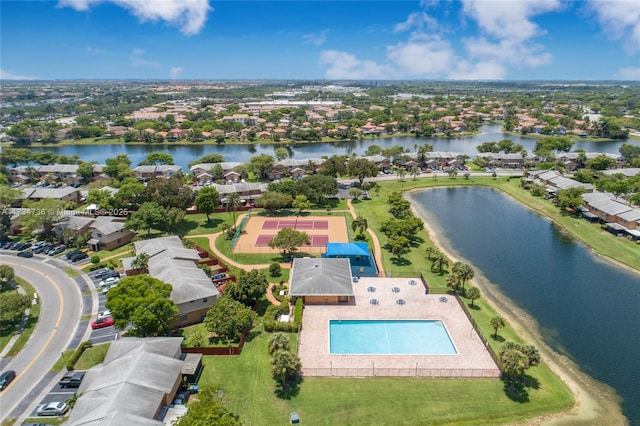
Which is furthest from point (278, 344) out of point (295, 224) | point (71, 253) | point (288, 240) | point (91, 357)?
point (71, 253)

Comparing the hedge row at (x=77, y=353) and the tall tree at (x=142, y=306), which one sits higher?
the tall tree at (x=142, y=306)

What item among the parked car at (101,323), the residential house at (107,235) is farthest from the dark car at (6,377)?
the residential house at (107,235)

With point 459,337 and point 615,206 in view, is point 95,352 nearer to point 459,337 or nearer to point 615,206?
point 459,337

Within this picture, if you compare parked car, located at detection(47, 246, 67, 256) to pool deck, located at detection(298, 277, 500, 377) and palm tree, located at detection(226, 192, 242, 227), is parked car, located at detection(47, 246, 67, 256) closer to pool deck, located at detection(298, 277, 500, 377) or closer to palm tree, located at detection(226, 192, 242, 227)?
palm tree, located at detection(226, 192, 242, 227)

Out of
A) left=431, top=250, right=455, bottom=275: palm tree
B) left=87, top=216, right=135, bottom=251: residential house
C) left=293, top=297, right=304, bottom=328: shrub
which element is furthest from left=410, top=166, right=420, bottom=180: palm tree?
left=87, top=216, right=135, bottom=251: residential house

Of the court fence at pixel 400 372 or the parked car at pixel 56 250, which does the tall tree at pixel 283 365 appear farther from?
the parked car at pixel 56 250

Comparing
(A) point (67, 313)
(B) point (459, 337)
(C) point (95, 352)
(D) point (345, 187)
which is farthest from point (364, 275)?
(D) point (345, 187)
